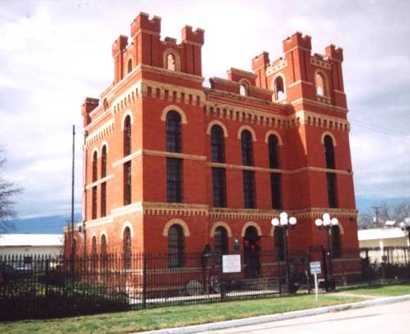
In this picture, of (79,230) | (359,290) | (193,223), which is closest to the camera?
(359,290)

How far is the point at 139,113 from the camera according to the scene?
2527 cm

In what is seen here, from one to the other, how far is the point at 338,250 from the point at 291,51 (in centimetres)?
1371

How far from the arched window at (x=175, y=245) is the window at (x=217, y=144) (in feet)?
18.7

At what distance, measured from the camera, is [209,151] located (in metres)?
28.5

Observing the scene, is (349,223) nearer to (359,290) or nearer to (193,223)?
(359,290)

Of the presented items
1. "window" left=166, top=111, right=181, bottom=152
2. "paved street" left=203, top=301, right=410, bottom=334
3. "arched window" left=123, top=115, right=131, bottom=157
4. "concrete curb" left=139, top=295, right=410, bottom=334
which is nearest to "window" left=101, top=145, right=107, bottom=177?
"arched window" left=123, top=115, right=131, bottom=157

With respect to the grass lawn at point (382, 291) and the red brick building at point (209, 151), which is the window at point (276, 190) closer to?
the red brick building at point (209, 151)

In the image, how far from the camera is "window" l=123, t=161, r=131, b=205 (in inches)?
1056

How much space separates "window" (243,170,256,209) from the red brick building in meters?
0.07

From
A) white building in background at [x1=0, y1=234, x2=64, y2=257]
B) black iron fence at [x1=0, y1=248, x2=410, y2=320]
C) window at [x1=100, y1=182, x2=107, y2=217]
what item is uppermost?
window at [x1=100, y1=182, x2=107, y2=217]

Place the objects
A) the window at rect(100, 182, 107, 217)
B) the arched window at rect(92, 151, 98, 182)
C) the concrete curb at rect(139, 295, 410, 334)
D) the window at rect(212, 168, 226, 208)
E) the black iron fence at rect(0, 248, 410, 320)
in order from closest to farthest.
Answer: the concrete curb at rect(139, 295, 410, 334)
the black iron fence at rect(0, 248, 410, 320)
the window at rect(212, 168, 226, 208)
the window at rect(100, 182, 107, 217)
the arched window at rect(92, 151, 98, 182)

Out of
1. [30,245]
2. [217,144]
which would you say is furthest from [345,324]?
[30,245]

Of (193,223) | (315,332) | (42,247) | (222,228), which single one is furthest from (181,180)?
(42,247)

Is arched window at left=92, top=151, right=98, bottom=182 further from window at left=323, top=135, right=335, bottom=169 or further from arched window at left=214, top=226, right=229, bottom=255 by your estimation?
window at left=323, top=135, right=335, bottom=169
